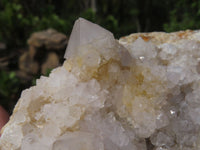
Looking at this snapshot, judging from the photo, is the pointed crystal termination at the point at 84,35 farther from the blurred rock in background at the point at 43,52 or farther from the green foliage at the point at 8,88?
the green foliage at the point at 8,88

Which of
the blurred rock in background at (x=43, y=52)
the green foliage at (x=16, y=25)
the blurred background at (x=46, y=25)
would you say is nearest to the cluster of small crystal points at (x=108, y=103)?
the blurred background at (x=46, y=25)

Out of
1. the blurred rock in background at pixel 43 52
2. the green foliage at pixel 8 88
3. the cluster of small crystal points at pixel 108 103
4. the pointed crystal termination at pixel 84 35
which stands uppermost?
the pointed crystal termination at pixel 84 35

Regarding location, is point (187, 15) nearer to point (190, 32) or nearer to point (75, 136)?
point (190, 32)

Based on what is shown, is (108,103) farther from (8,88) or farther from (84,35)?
(8,88)

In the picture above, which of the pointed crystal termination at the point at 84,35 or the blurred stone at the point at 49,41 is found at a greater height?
the pointed crystal termination at the point at 84,35

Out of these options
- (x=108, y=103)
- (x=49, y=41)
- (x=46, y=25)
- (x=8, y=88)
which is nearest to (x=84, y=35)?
(x=108, y=103)

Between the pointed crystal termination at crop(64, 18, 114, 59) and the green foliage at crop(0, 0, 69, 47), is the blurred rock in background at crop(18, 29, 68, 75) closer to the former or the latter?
the green foliage at crop(0, 0, 69, 47)

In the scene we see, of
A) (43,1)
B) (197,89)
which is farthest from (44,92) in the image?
(43,1)

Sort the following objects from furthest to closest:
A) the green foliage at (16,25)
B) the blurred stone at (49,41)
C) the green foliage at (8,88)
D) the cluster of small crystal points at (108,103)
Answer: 1. the green foliage at (16,25)
2. the blurred stone at (49,41)
3. the green foliage at (8,88)
4. the cluster of small crystal points at (108,103)
